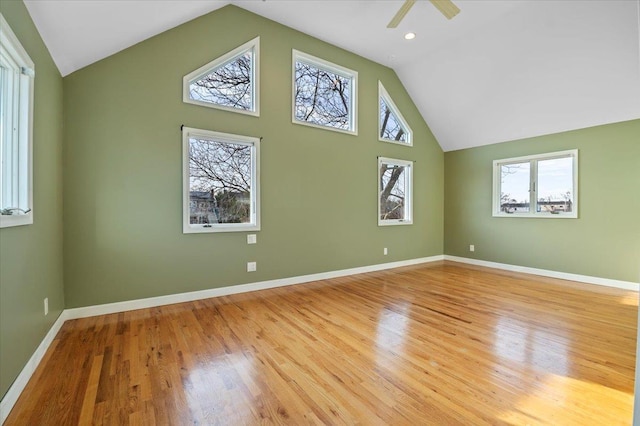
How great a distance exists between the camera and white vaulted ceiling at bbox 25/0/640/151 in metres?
2.74

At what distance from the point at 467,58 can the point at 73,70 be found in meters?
5.48

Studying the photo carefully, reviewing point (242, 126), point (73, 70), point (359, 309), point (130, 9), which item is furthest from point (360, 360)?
point (73, 70)

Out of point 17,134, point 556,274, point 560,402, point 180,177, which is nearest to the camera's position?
point 560,402

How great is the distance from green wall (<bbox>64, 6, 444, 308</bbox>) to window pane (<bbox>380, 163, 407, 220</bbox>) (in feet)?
1.16

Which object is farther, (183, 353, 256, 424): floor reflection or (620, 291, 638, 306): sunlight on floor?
(620, 291, 638, 306): sunlight on floor

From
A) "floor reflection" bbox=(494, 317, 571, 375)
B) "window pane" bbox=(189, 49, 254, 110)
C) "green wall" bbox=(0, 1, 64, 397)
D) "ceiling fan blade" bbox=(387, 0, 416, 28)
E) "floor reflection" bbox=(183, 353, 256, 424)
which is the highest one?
"ceiling fan blade" bbox=(387, 0, 416, 28)

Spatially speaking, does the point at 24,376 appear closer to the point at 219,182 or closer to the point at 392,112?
the point at 219,182

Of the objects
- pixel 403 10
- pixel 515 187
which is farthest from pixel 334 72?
pixel 515 187

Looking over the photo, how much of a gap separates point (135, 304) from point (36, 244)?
132 centimetres

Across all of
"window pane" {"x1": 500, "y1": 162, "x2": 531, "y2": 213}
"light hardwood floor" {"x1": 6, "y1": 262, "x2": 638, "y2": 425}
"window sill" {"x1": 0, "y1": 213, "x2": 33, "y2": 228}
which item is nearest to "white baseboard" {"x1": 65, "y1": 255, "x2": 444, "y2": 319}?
"light hardwood floor" {"x1": 6, "y1": 262, "x2": 638, "y2": 425}

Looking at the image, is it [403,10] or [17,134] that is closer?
[17,134]

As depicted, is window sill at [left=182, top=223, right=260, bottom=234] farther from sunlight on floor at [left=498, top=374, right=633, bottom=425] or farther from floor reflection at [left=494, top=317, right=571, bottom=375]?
sunlight on floor at [left=498, top=374, right=633, bottom=425]

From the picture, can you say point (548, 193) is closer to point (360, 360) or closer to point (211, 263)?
point (360, 360)

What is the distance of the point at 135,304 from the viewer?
323 centimetres
